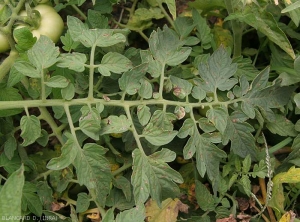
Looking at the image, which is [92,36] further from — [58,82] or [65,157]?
[65,157]

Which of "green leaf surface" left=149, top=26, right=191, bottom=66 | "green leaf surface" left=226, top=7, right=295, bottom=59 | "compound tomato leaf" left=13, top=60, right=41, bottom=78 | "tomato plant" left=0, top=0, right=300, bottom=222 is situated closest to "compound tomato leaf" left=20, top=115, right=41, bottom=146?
"tomato plant" left=0, top=0, right=300, bottom=222

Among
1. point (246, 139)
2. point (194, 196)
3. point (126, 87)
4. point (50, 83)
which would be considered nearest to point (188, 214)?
point (194, 196)

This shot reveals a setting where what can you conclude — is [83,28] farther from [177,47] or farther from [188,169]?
[188,169]

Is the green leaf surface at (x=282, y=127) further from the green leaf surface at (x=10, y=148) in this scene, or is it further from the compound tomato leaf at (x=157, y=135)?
the green leaf surface at (x=10, y=148)

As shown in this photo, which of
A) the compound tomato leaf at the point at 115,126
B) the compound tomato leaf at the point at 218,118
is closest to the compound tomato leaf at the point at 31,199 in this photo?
A: the compound tomato leaf at the point at 115,126

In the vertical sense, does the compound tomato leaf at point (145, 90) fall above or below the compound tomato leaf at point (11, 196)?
above

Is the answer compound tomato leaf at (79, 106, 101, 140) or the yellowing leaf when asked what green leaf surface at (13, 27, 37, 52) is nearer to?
compound tomato leaf at (79, 106, 101, 140)
